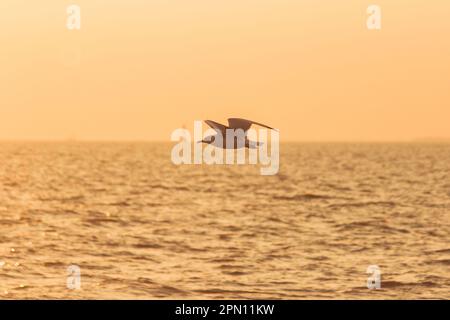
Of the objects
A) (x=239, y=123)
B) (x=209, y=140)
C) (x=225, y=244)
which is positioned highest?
(x=239, y=123)

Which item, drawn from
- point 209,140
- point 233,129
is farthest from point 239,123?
point 209,140

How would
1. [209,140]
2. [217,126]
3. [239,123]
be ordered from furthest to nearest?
[209,140], [217,126], [239,123]

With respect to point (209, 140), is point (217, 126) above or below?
above

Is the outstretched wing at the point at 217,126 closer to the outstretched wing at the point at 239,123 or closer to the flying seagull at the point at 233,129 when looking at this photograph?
the flying seagull at the point at 233,129

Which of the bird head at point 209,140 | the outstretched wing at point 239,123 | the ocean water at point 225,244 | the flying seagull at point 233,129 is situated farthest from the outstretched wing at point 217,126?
the ocean water at point 225,244

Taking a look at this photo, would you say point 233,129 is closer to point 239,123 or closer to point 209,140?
point 239,123

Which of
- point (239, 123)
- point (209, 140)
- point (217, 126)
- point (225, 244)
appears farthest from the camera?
point (225, 244)

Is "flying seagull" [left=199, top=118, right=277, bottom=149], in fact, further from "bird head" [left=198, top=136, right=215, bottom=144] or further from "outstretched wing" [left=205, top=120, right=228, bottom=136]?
"bird head" [left=198, top=136, right=215, bottom=144]

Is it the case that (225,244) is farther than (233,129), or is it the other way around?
(225,244)

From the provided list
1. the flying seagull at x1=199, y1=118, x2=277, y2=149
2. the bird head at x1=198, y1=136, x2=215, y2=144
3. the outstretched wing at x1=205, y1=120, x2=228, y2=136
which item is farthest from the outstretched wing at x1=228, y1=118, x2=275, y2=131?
the bird head at x1=198, y1=136, x2=215, y2=144

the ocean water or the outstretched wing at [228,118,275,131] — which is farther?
the ocean water

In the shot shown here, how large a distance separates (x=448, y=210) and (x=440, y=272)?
84.5 ft

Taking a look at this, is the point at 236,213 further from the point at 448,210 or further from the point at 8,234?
the point at 8,234
